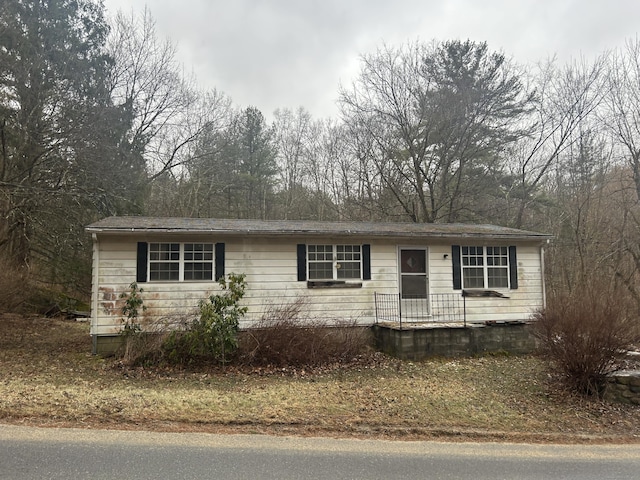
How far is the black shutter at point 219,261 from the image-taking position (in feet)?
32.7

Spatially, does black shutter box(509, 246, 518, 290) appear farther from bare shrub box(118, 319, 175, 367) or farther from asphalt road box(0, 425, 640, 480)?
bare shrub box(118, 319, 175, 367)

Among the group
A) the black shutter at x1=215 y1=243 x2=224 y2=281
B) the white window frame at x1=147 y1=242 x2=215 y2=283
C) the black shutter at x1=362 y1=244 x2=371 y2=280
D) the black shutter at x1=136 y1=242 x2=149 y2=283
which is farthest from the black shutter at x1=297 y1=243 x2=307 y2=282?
the black shutter at x1=136 y1=242 x2=149 y2=283

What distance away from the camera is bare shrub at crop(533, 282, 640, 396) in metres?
6.70

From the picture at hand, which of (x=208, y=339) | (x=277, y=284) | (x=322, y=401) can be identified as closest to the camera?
(x=322, y=401)

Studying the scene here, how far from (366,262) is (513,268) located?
13.5ft

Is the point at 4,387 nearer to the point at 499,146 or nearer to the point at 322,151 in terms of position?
the point at 499,146

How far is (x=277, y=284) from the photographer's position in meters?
10.3

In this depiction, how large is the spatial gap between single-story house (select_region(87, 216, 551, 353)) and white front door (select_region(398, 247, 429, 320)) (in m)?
0.03

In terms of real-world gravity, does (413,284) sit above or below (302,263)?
below

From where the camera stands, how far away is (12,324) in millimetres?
12438

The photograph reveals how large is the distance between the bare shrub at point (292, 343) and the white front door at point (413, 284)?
7.55 feet

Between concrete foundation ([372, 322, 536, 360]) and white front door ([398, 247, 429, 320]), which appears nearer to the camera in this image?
concrete foundation ([372, 322, 536, 360])

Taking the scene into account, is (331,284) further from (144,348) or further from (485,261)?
(144,348)

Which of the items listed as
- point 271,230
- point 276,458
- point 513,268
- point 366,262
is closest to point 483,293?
point 513,268
